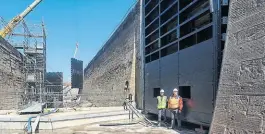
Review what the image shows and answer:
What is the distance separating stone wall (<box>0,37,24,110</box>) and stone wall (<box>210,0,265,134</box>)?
39.0ft

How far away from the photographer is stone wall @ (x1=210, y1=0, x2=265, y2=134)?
3.47 meters

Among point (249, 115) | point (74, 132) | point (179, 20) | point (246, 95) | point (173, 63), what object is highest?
point (179, 20)

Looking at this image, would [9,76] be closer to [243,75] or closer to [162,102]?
[162,102]

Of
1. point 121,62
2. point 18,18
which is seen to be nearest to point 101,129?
point 121,62

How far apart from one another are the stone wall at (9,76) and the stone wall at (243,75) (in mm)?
11885

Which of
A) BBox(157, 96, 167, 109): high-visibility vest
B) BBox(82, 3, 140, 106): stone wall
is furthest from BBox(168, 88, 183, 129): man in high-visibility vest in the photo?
BBox(82, 3, 140, 106): stone wall

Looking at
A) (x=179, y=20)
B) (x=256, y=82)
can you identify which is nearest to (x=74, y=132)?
(x=179, y=20)

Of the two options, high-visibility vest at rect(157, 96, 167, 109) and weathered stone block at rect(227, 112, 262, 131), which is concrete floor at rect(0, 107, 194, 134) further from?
weathered stone block at rect(227, 112, 262, 131)

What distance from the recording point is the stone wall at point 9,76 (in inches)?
606

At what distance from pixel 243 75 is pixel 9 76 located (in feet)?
50.1

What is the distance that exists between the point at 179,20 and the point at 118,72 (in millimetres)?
9238

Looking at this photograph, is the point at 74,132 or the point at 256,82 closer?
the point at 256,82

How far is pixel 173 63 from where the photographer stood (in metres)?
8.55

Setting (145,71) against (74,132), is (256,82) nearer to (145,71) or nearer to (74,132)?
(74,132)
